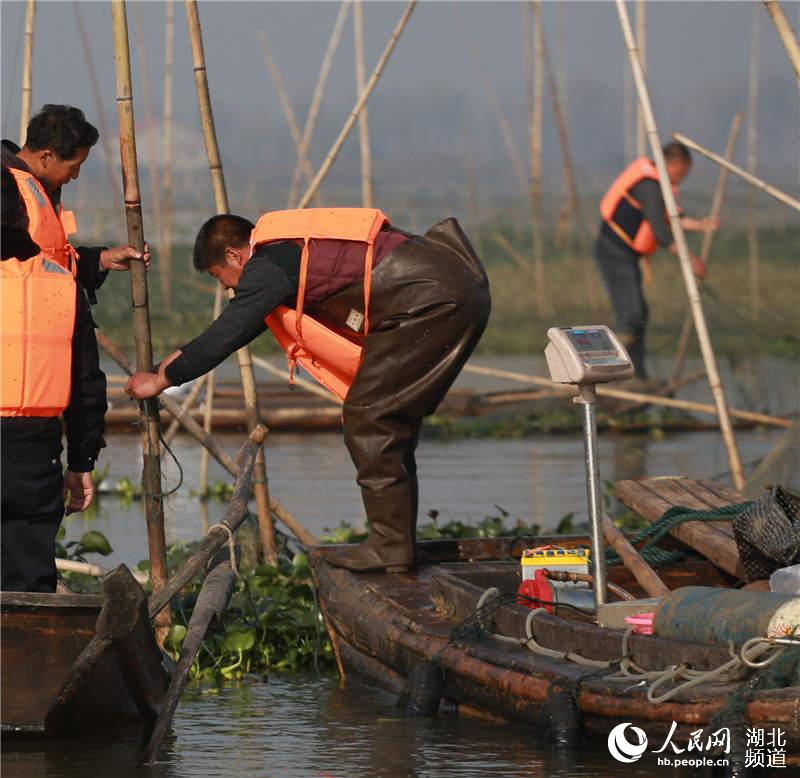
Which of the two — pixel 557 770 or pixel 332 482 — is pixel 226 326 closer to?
pixel 557 770

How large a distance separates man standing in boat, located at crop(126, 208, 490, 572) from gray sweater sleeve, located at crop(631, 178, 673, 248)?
7.74 metres

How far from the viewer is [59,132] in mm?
6426

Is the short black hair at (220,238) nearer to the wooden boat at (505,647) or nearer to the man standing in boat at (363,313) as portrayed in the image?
the man standing in boat at (363,313)

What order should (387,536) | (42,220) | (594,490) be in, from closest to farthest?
1. (594,490)
2. (42,220)
3. (387,536)

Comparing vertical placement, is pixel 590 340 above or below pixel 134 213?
below

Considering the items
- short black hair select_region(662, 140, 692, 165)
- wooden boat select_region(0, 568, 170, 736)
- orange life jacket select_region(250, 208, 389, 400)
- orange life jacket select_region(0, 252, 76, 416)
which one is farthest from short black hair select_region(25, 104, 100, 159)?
short black hair select_region(662, 140, 692, 165)

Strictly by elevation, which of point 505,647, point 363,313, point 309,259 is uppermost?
point 309,259

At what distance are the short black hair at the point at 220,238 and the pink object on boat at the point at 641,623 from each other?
7.07ft

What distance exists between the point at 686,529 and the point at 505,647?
1.62 metres

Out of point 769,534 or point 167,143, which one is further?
point 167,143

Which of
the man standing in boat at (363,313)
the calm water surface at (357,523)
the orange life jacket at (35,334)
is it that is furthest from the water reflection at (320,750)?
the orange life jacket at (35,334)

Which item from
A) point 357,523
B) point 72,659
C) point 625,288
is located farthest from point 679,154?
point 72,659

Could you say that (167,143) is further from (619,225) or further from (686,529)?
(686,529)

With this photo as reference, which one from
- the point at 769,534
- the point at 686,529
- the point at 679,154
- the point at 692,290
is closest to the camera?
the point at 769,534
